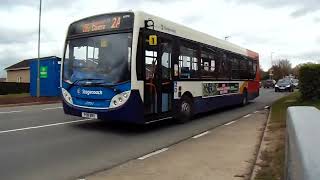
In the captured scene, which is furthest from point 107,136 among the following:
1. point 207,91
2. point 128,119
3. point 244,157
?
point 207,91

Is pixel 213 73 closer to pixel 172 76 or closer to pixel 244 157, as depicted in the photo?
pixel 172 76

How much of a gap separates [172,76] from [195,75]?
2.33 m

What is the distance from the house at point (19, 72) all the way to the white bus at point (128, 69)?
70.2 metres

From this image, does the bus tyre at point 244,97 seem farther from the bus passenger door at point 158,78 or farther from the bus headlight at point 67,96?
the bus headlight at point 67,96

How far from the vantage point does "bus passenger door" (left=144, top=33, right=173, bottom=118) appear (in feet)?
41.3

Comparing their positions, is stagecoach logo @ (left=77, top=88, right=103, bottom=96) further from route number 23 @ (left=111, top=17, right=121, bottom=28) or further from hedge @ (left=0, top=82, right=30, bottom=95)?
hedge @ (left=0, top=82, right=30, bottom=95)

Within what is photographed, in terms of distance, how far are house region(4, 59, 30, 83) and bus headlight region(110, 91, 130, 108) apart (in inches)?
2832

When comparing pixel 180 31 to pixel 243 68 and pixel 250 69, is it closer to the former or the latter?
pixel 243 68

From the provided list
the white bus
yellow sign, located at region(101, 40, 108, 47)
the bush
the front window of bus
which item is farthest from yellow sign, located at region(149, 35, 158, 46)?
the bush

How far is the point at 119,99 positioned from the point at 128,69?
823 millimetres

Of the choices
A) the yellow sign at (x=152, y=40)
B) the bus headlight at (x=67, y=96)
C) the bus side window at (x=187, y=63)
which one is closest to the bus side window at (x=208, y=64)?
the bus side window at (x=187, y=63)

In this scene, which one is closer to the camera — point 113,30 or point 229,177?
point 229,177

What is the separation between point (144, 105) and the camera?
40.7 feet

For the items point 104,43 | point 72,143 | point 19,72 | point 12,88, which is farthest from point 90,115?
point 19,72
